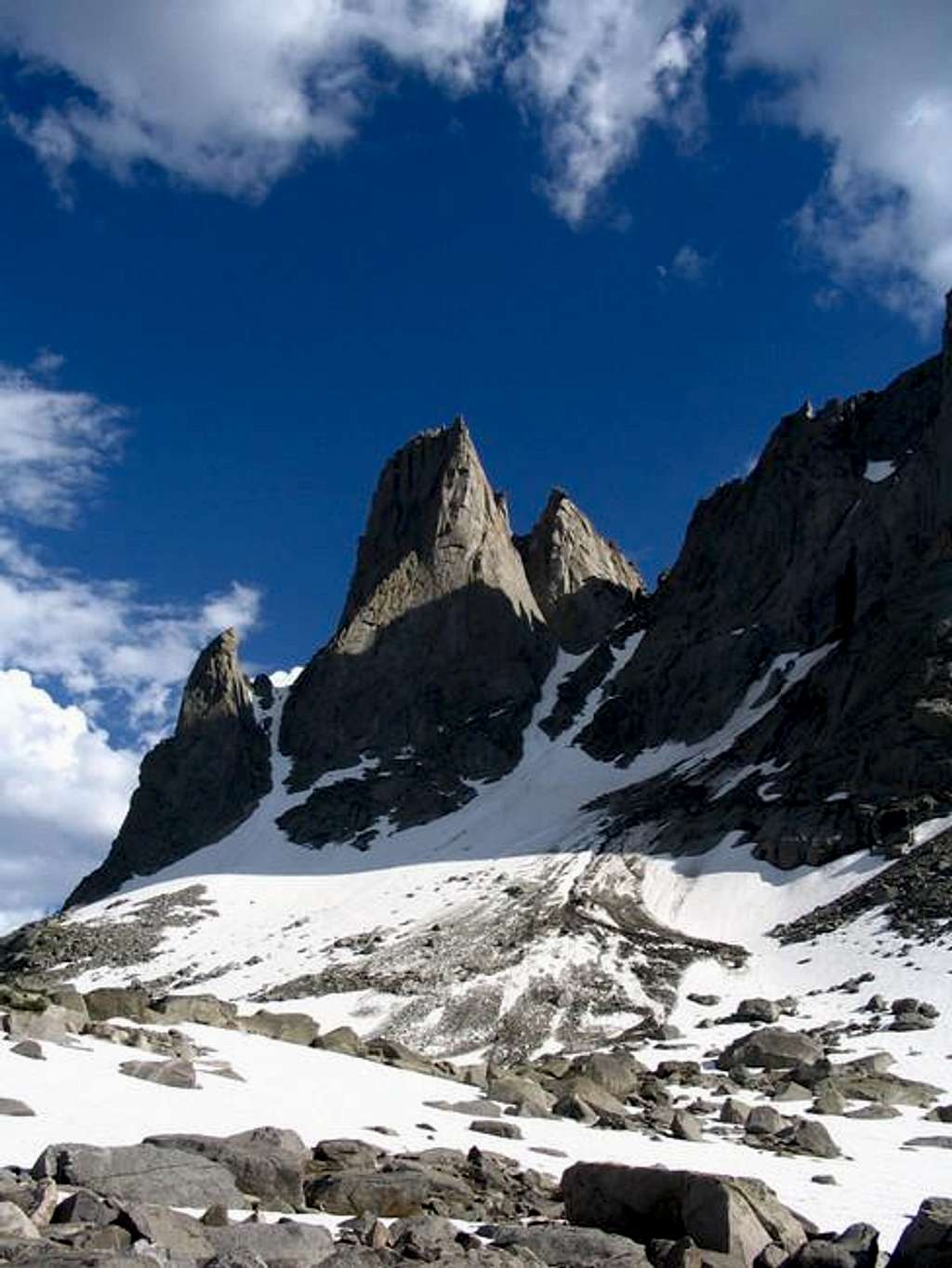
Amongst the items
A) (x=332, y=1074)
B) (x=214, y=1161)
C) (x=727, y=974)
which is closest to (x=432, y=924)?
(x=727, y=974)

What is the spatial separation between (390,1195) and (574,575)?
154m

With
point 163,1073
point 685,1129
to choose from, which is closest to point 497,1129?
point 685,1129

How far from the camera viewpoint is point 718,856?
78250 mm

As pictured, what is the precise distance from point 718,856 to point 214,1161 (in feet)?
226

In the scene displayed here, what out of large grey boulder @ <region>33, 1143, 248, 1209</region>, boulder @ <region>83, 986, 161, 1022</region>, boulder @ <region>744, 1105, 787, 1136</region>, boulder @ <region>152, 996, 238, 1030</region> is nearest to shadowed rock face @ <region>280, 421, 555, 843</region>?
boulder @ <region>152, 996, 238, 1030</region>

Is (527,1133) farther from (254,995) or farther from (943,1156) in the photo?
(254,995)

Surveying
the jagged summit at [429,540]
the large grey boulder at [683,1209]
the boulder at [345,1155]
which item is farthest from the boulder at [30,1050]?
the jagged summit at [429,540]

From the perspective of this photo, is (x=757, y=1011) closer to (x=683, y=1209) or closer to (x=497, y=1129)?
(x=497, y=1129)

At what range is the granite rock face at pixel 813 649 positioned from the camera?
77.1 metres

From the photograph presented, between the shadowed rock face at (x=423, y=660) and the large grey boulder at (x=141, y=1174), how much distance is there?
10510 centimetres

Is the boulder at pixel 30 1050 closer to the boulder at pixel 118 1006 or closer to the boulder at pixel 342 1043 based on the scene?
the boulder at pixel 118 1006

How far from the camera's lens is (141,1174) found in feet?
39.0

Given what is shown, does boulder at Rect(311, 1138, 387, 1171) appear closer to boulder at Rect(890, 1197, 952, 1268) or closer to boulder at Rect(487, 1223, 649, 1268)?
boulder at Rect(487, 1223, 649, 1268)

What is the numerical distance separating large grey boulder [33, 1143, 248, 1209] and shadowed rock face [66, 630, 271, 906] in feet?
393
